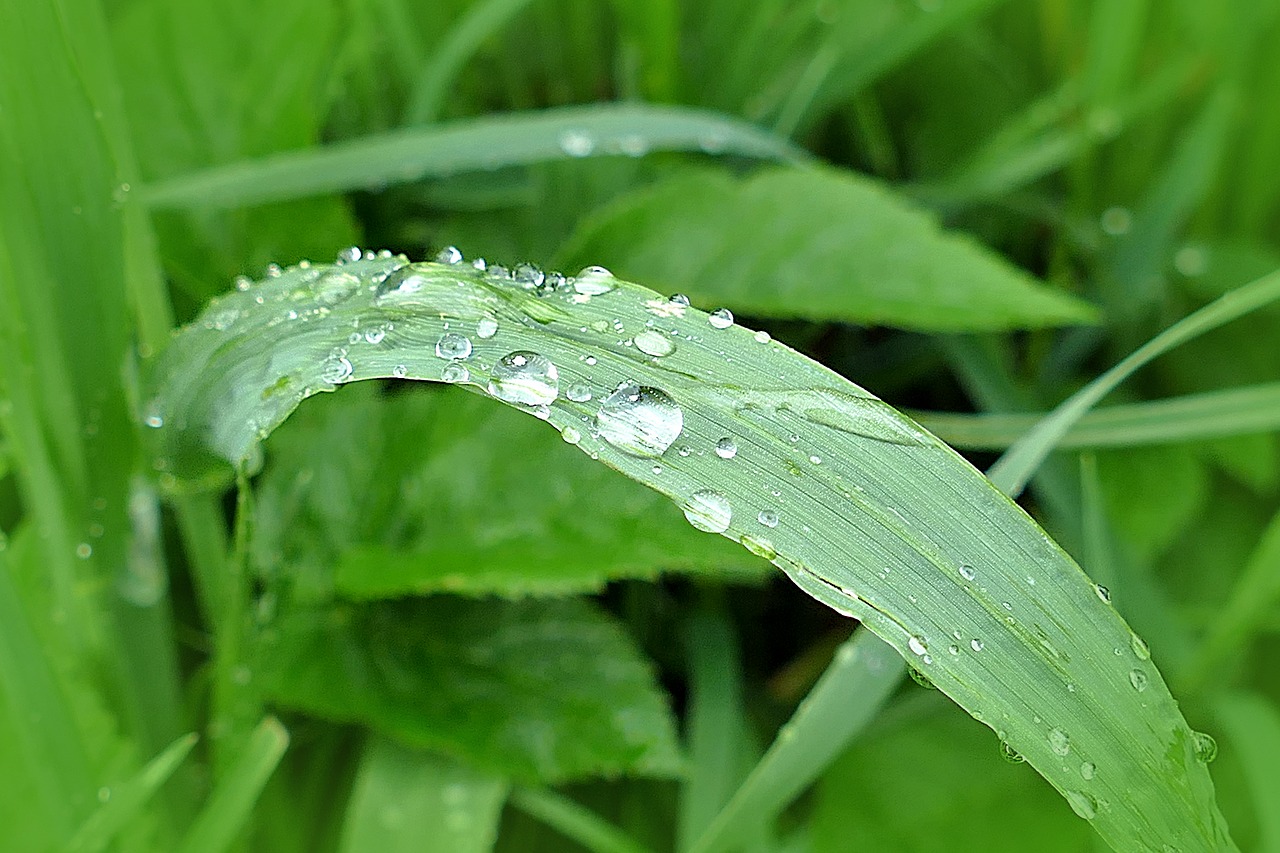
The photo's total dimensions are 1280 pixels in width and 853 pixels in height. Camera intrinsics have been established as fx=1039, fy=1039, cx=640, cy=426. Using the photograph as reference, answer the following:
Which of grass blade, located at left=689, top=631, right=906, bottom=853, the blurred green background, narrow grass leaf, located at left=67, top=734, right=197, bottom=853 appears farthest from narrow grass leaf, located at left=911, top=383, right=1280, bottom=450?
narrow grass leaf, located at left=67, top=734, right=197, bottom=853

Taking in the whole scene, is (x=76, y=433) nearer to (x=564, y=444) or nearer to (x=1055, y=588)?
(x=564, y=444)

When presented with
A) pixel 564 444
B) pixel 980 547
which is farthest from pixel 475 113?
pixel 980 547

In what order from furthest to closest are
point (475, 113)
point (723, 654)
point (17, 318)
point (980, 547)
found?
point (475, 113) < point (723, 654) < point (17, 318) < point (980, 547)

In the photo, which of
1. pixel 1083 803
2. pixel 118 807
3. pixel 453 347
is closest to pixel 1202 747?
pixel 1083 803

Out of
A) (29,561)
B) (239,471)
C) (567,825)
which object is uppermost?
(239,471)

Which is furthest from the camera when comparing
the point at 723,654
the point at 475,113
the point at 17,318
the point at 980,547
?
the point at 475,113

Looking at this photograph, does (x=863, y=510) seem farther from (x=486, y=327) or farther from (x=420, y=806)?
(x=420, y=806)
